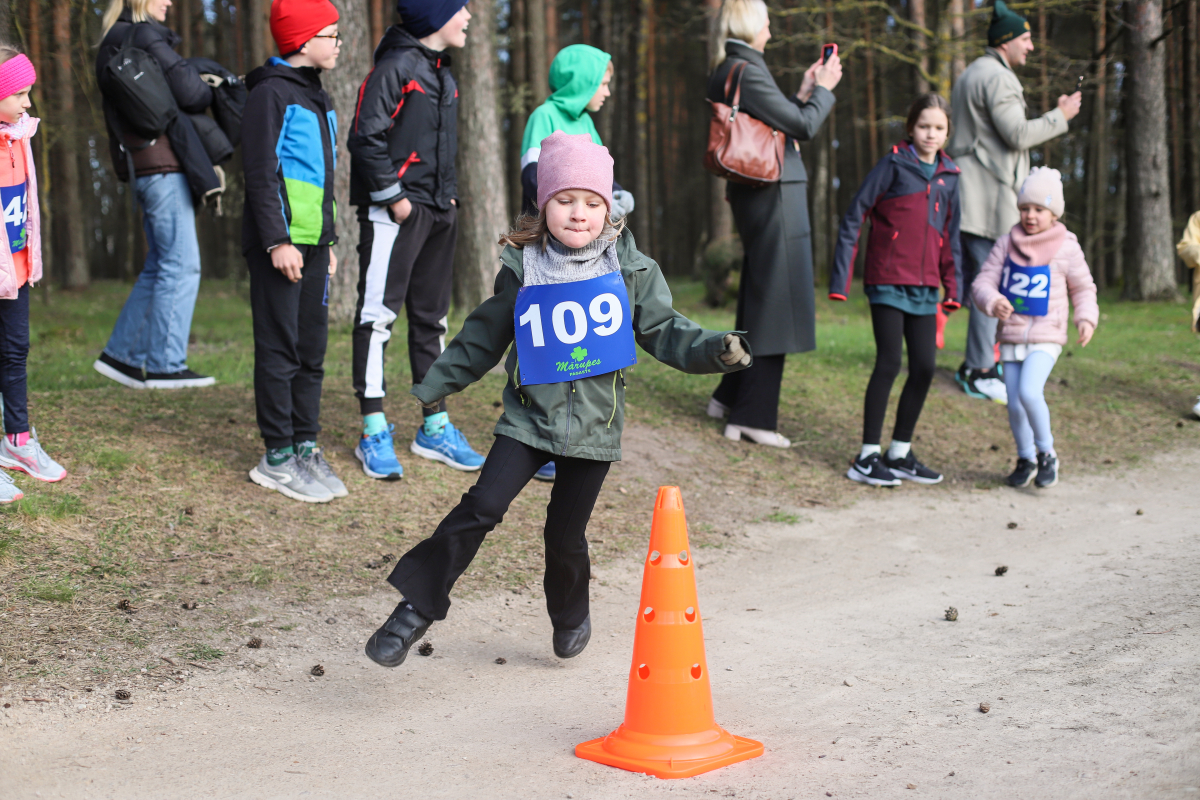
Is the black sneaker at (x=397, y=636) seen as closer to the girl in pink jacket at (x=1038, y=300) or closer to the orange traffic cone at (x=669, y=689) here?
the orange traffic cone at (x=669, y=689)

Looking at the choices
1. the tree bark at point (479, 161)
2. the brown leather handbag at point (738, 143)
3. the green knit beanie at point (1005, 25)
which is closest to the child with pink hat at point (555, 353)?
the brown leather handbag at point (738, 143)

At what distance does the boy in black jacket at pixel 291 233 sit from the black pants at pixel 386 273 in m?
0.23

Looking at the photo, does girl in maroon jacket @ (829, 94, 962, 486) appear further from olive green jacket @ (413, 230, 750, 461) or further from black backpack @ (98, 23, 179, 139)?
black backpack @ (98, 23, 179, 139)

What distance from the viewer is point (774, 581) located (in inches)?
205

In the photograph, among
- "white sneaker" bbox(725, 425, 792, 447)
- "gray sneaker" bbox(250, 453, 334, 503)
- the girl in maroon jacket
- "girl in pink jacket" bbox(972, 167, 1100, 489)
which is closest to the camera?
"gray sneaker" bbox(250, 453, 334, 503)

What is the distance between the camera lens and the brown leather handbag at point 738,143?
22.4 ft

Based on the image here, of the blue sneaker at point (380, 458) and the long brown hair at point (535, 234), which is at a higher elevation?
the long brown hair at point (535, 234)

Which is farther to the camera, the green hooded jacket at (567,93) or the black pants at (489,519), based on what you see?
the green hooded jacket at (567,93)

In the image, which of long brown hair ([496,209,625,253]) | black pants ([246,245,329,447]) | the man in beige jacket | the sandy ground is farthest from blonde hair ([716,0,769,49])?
long brown hair ([496,209,625,253])

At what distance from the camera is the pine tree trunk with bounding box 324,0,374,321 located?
10375 mm

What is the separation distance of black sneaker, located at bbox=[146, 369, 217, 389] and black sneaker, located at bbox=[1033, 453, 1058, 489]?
5938mm

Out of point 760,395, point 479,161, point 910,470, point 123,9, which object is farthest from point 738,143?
point 479,161

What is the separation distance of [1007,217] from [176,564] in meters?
7.17

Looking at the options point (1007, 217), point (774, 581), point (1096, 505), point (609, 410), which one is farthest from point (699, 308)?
point (609, 410)
